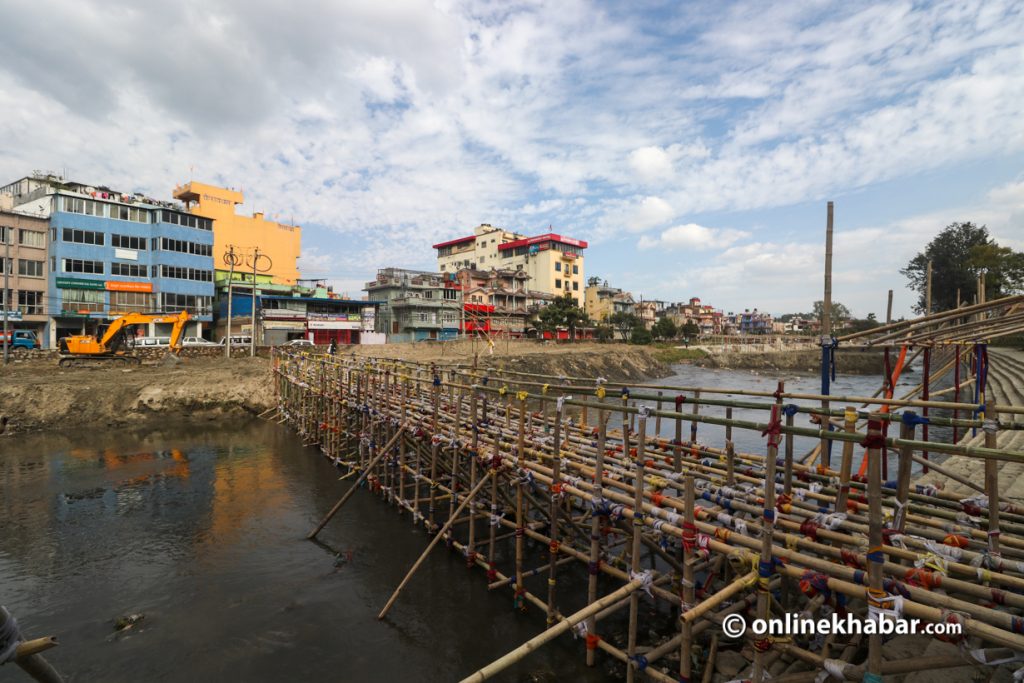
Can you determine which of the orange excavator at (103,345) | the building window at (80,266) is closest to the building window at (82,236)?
the building window at (80,266)

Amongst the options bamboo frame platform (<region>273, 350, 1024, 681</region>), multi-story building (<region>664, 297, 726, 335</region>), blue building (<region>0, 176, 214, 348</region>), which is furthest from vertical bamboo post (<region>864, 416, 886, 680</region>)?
multi-story building (<region>664, 297, 726, 335</region>)

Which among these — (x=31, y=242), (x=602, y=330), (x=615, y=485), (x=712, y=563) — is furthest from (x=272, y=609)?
(x=602, y=330)

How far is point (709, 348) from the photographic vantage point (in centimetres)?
8456

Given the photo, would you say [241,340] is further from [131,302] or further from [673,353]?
[673,353]

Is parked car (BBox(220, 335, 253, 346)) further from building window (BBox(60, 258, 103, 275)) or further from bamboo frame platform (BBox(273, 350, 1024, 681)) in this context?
bamboo frame platform (BBox(273, 350, 1024, 681))

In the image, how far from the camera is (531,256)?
8538 cm

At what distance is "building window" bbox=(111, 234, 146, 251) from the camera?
155 ft

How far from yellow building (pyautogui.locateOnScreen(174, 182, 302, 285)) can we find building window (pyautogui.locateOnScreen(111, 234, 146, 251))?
32.2 feet

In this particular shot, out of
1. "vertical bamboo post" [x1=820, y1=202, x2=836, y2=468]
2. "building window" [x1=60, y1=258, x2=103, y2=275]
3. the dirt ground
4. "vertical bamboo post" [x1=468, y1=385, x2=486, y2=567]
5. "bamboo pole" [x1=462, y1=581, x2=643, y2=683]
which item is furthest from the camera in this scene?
"building window" [x1=60, y1=258, x2=103, y2=275]

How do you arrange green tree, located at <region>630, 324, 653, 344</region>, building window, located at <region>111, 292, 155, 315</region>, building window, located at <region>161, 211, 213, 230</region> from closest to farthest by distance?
building window, located at <region>111, 292, 155, 315</region>, building window, located at <region>161, 211, 213, 230</region>, green tree, located at <region>630, 324, 653, 344</region>

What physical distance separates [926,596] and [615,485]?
3.99 meters

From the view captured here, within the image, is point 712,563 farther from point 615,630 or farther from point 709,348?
point 709,348

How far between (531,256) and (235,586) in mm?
78147

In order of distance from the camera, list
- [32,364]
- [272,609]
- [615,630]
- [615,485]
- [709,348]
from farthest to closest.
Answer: [709,348] < [32,364] < [272,609] < [615,630] < [615,485]
